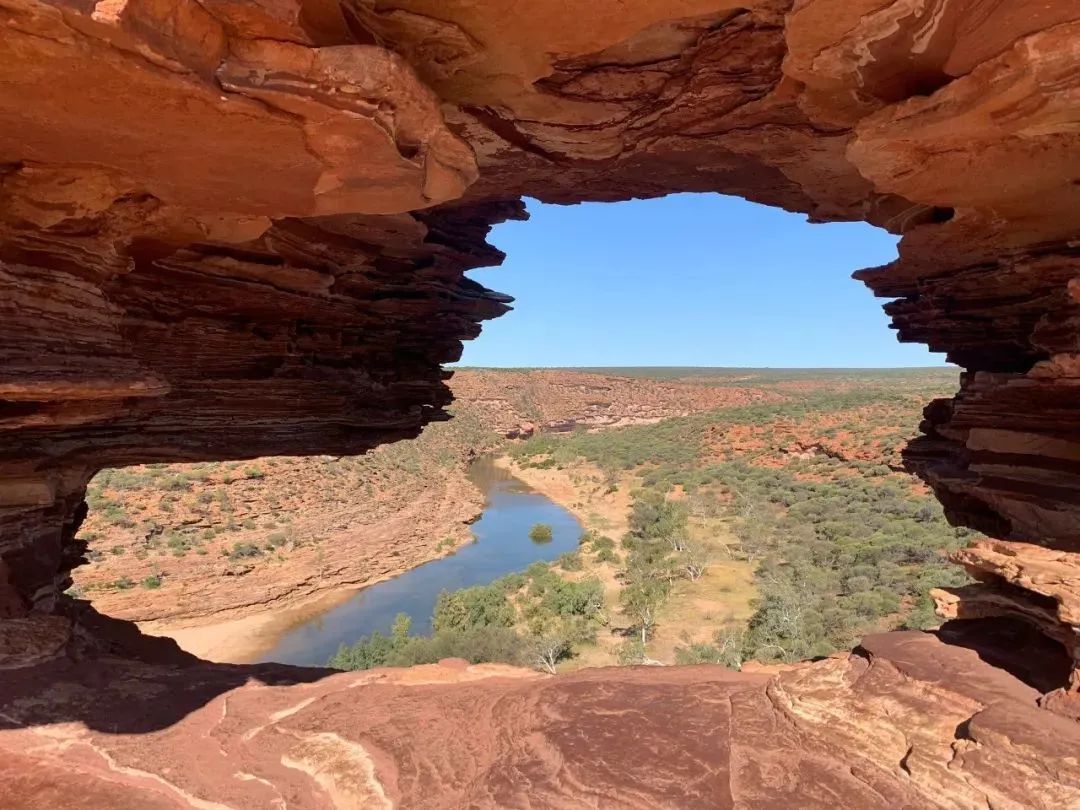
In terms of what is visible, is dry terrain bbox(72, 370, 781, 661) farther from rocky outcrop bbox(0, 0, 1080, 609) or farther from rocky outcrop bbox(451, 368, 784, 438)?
rocky outcrop bbox(451, 368, 784, 438)

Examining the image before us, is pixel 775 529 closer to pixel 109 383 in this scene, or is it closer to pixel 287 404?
pixel 287 404

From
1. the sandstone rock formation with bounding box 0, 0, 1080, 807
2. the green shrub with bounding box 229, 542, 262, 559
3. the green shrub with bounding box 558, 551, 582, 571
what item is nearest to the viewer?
the sandstone rock formation with bounding box 0, 0, 1080, 807

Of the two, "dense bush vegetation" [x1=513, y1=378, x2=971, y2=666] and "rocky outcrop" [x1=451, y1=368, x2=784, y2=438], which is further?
"rocky outcrop" [x1=451, y1=368, x2=784, y2=438]

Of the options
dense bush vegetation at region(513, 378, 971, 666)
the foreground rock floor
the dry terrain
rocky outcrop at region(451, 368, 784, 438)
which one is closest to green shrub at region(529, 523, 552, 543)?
the dry terrain

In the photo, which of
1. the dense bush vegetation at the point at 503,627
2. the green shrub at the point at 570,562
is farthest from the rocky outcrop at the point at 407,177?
the green shrub at the point at 570,562

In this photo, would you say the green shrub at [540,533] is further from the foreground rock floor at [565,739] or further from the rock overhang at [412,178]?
the foreground rock floor at [565,739]

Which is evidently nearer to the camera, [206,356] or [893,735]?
[893,735]

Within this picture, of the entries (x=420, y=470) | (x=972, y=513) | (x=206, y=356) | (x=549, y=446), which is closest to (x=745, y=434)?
(x=549, y=446)
